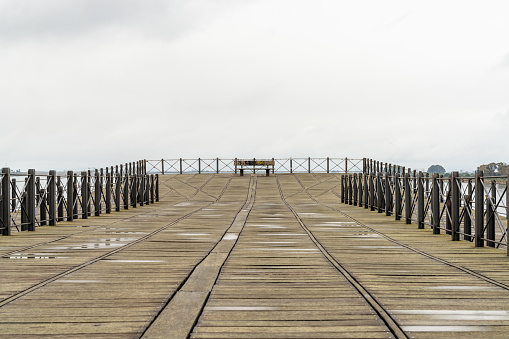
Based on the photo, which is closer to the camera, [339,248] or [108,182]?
[339,248]

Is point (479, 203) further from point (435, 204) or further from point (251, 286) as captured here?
point (251, 286)

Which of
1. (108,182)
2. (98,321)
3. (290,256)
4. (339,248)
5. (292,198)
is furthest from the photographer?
(292,198)

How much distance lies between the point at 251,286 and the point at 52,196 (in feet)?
35.4

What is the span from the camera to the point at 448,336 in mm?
4199

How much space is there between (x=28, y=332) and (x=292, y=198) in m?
26.3

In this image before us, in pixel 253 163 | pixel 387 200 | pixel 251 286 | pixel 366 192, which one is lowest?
pixel 251 286

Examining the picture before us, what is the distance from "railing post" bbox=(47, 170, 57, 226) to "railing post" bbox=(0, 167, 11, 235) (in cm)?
269

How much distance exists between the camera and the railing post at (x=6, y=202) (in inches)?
485

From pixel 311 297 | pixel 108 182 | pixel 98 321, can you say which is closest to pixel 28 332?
pixel 98 321

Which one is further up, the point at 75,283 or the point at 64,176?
the point at 64,176

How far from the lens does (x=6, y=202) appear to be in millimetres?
12398

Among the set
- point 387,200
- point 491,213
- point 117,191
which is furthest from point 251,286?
point 117,191

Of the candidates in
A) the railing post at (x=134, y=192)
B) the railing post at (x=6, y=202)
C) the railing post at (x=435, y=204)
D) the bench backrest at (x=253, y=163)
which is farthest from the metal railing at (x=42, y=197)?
the bench backrest at (x=253, y=163)

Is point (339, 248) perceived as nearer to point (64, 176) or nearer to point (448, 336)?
point (448, 336)
